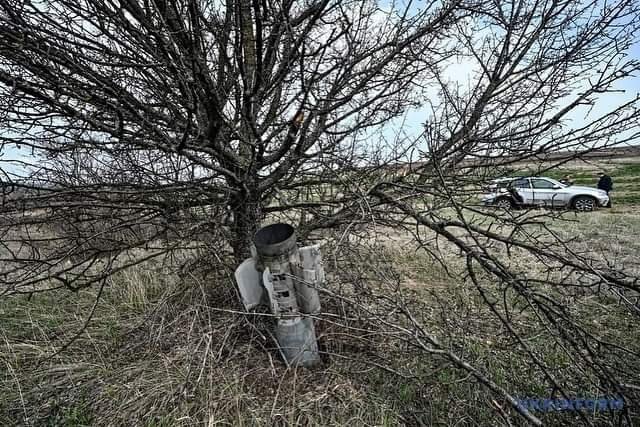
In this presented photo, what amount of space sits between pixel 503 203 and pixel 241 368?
232 centimetres

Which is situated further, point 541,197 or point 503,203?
point 541,197

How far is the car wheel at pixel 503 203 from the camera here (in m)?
2.65

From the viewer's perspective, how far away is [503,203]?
9.00 ft

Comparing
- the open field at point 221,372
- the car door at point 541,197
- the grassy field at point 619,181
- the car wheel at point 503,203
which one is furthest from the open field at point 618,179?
the open field at point 221,372

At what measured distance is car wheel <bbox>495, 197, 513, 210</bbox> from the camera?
2.65 metres

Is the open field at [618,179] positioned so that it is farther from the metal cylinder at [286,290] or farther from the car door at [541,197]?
the metal cylinder at [286,290]

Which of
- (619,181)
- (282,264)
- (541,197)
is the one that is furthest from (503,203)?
(619,181)

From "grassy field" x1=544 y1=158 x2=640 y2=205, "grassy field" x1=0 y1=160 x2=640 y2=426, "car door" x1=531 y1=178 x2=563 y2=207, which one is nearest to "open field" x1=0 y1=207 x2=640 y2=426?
"grassy field" x1=0 y1=160 x2=640 y2=426

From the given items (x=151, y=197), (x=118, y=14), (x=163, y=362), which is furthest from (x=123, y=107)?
(x=163, y=362)

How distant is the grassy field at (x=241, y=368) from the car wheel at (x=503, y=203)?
0.50 m

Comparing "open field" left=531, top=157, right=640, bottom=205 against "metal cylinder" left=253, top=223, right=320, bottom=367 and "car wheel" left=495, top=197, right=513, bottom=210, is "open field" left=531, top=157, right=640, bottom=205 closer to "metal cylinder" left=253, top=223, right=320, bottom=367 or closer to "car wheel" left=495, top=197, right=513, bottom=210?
"car wheel" left=495, top=197, right=513, bottom=210

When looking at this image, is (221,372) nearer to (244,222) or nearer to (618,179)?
(244,222)

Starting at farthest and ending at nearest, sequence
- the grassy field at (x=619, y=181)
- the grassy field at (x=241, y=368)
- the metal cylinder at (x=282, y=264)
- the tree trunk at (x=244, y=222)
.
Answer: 1. the tree trunk at (x=244, y=222)
2. the grassy field at (x=619, y=181)
3. the metal cylinder at (x=282, y=264)
4. the grassy field at (x=241, y=368)

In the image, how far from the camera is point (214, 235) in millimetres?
2938
